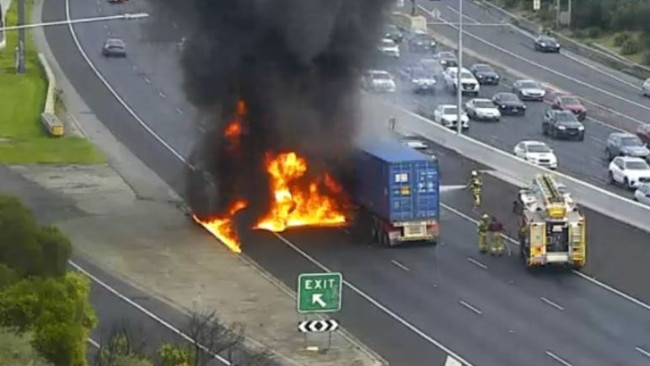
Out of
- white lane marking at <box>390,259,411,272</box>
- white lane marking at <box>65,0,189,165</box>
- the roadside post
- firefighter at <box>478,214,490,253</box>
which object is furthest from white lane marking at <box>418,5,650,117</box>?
the roadside post

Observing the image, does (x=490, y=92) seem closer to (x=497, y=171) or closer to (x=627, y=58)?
(x=627, y=58)

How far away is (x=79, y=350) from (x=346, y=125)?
80.8ft

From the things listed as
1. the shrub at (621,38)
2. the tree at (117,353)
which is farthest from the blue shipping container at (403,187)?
the shrub at (621,38)

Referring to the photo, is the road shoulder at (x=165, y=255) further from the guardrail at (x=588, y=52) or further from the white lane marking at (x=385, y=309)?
the guardrail at (x=588, y=52)

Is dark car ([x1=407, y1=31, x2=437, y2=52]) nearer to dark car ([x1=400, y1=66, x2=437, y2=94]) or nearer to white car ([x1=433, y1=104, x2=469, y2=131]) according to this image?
dark car ([x1=400, y1=66, x2=437, y2=94])

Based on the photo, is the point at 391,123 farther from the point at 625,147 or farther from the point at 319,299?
the point at 319,299

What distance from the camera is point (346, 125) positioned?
42344mm

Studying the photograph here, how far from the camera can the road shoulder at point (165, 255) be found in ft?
103

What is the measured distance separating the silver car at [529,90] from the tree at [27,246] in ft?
167

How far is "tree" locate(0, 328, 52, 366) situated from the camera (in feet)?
54.2

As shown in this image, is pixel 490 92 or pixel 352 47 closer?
pixel 352 47

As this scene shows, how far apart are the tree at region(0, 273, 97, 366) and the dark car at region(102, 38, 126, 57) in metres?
53.7

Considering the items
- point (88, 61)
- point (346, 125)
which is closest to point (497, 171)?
point (346, 125)

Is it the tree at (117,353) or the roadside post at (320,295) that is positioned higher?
the tree at (117,353)
